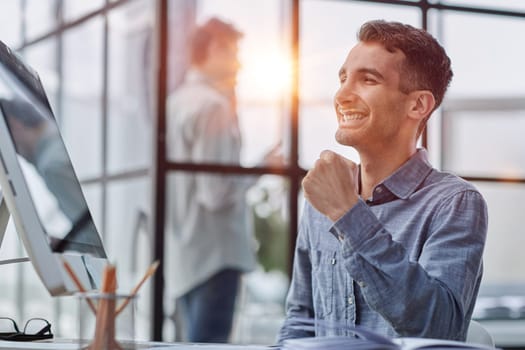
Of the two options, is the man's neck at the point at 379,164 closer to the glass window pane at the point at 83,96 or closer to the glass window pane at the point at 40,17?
the glass window pane at the point at 83,96

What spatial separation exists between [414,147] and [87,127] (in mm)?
2677

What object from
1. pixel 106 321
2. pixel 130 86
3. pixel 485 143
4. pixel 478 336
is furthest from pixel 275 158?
pixel 106 321

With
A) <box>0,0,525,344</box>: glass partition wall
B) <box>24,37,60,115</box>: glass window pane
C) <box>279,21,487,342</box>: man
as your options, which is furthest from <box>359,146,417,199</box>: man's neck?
<box>24,37,60,115</box>: glass window pane

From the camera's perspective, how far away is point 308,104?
12.5 ft

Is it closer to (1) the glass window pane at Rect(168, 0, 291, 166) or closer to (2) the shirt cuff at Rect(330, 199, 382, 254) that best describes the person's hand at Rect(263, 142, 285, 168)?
(1) the glass window pane at Rect(168, 0, 291, 166)

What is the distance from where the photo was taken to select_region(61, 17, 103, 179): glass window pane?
418 cm

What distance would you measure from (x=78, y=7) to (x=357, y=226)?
122 inches

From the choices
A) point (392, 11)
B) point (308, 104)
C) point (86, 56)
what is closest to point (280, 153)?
point (308, 104)

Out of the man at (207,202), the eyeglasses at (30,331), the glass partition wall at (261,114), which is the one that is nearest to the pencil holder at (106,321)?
the eyeglasses at (30,331)

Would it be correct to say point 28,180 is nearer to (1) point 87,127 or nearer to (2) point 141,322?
(2) point 141,322

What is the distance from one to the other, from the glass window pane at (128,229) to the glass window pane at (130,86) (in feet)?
0.36

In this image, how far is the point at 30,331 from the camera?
1.54 m

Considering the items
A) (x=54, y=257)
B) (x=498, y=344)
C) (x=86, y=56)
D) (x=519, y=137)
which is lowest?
(x=498, y=344)

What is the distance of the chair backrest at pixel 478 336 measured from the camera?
1.64 metres
